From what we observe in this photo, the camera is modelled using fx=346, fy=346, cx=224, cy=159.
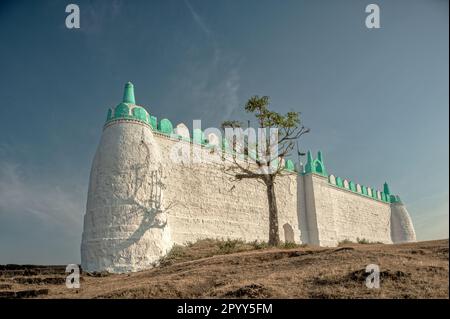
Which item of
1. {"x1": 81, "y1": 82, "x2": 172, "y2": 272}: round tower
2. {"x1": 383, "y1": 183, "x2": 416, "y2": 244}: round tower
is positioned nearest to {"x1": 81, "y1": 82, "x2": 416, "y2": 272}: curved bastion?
{"x1": 81, "y1": 82, "x2": 172, "y2": 272}: round tower

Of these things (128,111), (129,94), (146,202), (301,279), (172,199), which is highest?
(129,94)

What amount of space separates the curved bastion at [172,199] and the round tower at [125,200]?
49mm

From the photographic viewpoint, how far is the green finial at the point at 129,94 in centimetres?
2073

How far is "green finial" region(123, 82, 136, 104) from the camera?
20734 millimetres

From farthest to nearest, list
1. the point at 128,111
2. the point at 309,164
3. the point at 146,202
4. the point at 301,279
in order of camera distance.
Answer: the point at 309,164 < the point at 128,111 < the point at 146,202 < the point at 301,279

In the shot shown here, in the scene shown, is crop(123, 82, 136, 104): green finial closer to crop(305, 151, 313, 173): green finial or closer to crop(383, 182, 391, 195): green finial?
crop(305, 151, 313, 173): green finial

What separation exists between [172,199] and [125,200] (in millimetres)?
3509

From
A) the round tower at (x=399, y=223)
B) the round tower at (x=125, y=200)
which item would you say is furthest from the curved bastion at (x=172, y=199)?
the round tower at (x=399, y=223)

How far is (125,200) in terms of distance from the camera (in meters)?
18.0

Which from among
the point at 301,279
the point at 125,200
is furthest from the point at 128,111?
the point at 301,279

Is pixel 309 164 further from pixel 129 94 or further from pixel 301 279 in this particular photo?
pixel 301 279

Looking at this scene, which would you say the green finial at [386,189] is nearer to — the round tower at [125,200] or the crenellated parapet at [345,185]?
the crenellated parapet at [345,185]
